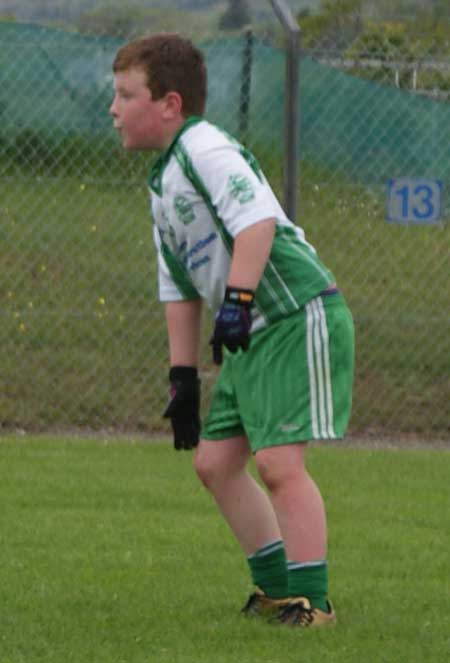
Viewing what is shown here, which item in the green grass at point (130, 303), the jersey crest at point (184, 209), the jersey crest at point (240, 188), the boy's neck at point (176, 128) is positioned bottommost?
the green grass at point (130, 303)

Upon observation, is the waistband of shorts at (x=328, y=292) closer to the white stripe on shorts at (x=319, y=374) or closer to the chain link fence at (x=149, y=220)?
the white stripe on shorts at (x=319, y=374)

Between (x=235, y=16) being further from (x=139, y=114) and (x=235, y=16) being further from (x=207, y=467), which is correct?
(x=207, y=467)

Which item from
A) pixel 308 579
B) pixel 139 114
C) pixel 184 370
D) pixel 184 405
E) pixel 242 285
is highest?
pixel 139 114

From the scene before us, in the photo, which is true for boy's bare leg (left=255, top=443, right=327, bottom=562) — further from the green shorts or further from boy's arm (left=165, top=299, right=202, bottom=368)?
boy's arm (left=165, top=299, right=202, bottom=368)

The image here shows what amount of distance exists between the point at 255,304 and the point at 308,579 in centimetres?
84

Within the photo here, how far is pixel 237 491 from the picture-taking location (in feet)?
18.5

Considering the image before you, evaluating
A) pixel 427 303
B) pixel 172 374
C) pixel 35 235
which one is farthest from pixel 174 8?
pixel 172 374

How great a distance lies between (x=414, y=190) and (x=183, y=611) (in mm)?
4682

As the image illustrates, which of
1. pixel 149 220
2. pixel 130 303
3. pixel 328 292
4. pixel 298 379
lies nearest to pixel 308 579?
pixel 298 379

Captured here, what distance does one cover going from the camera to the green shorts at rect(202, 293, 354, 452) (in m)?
5.40

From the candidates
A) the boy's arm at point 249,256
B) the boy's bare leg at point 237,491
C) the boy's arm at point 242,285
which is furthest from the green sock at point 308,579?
the boy's arm at point 249,256

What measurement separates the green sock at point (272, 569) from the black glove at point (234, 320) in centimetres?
77

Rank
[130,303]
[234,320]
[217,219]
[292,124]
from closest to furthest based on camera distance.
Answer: [234,320], [217,219], [292,124], [130,303]

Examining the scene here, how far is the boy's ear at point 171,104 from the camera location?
17.9ft
